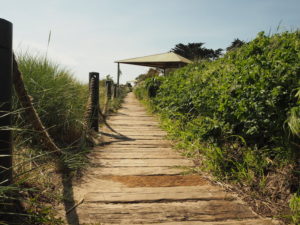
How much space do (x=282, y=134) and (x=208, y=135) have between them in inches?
29.1

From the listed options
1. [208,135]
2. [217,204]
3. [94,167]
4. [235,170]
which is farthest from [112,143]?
[217,204]

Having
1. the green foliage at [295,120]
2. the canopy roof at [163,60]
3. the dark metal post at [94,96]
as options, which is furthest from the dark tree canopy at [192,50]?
the green foliage at [295,120]

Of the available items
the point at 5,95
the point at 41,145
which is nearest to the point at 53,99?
the point at 41,145

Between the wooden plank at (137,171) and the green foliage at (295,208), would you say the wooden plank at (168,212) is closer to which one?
the green foliage at (295,208)

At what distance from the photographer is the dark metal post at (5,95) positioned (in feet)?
4.32

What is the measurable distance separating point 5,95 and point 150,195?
1.19 meters

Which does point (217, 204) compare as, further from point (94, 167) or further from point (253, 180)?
point (94, 167)

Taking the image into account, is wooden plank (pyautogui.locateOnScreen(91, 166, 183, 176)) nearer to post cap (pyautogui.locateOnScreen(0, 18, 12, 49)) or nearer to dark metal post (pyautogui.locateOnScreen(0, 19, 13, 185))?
dark metal post (pyautogui.locateOnScreen(0, 19, 13, 185))

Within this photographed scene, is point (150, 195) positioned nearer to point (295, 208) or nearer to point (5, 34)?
point (295, 208)

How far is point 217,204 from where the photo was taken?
5.94 ft

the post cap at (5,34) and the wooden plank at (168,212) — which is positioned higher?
the post cap at (5,34)

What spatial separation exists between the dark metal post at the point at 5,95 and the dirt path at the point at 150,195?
1.67 ft

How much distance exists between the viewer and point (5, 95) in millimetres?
1343

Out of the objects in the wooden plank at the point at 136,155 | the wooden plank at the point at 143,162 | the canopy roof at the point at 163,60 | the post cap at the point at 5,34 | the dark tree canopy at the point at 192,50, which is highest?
the dark tree canopy at the point at 192,50
